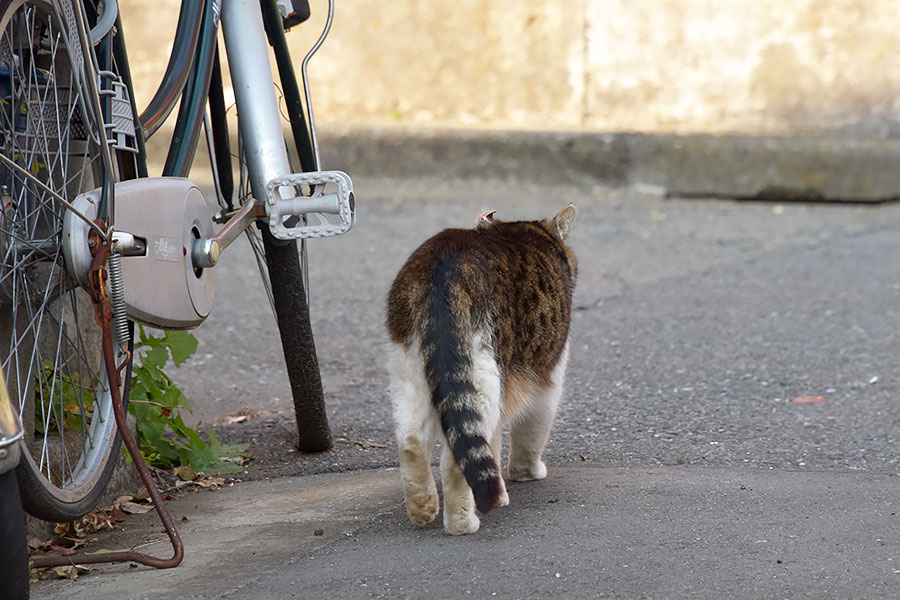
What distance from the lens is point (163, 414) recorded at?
3.14 m

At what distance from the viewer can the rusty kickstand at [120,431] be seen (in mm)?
2252

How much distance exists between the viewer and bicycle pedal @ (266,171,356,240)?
2834mm

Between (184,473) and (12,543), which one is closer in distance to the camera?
(12,543)

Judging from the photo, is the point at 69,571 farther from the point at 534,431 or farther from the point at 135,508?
the point at 534,431

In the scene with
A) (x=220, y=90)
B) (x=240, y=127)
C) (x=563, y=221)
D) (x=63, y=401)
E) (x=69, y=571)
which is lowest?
(x=69, y=571)

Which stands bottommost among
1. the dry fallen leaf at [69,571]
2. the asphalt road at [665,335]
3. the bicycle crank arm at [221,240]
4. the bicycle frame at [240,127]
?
the asphalt road at [665,335]

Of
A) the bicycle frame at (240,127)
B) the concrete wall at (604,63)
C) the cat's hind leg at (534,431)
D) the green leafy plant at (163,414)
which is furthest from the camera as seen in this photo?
the concrete wall at (604,63)

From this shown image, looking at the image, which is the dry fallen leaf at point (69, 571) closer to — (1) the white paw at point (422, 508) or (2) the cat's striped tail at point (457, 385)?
(1) the white paw at point (422, 508)

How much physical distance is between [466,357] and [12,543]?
107cm

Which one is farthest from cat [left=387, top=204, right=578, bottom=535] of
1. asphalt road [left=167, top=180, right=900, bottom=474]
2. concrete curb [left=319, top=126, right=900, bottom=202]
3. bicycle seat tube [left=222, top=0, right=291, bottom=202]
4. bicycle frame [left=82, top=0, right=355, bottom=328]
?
concrete curb [left=319, top=126, right=900, bottom=202]

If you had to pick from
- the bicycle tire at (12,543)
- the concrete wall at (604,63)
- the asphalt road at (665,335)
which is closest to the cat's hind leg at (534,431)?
the asphalt road at (665,335)

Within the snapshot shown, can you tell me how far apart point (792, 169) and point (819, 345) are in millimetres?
3273

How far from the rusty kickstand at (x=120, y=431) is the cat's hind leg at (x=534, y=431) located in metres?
0.95

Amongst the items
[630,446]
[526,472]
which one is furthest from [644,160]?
[526,472]
